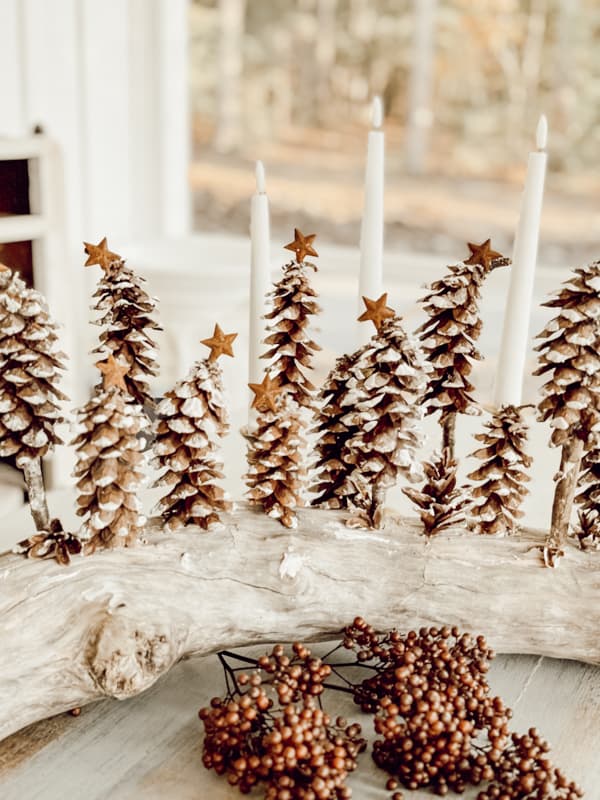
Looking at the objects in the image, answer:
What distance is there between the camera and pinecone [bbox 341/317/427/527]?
0.76 m

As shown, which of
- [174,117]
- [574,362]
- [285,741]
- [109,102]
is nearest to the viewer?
[285,741]

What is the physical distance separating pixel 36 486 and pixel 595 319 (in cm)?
54

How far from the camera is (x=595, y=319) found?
2.43ft

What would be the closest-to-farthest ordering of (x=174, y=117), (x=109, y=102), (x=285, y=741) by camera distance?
(x=285, y=741)
(x=109, y=102)
(x=174, y=117)

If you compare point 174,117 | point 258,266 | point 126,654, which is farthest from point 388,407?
point 174,117

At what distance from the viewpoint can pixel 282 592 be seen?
80 cm

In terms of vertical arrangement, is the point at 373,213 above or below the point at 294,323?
above

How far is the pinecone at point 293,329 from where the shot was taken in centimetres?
81

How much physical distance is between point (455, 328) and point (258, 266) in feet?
0.67

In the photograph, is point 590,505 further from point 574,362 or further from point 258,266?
point 258,266

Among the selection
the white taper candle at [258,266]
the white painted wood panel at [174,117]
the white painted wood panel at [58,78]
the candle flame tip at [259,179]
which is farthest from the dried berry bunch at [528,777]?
the white painted wood panel at [174,117]

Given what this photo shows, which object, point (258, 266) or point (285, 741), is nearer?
point (285, 741)

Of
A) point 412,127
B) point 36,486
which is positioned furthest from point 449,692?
point 412,127

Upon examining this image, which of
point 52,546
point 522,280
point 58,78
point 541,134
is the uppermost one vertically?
point 58,78
